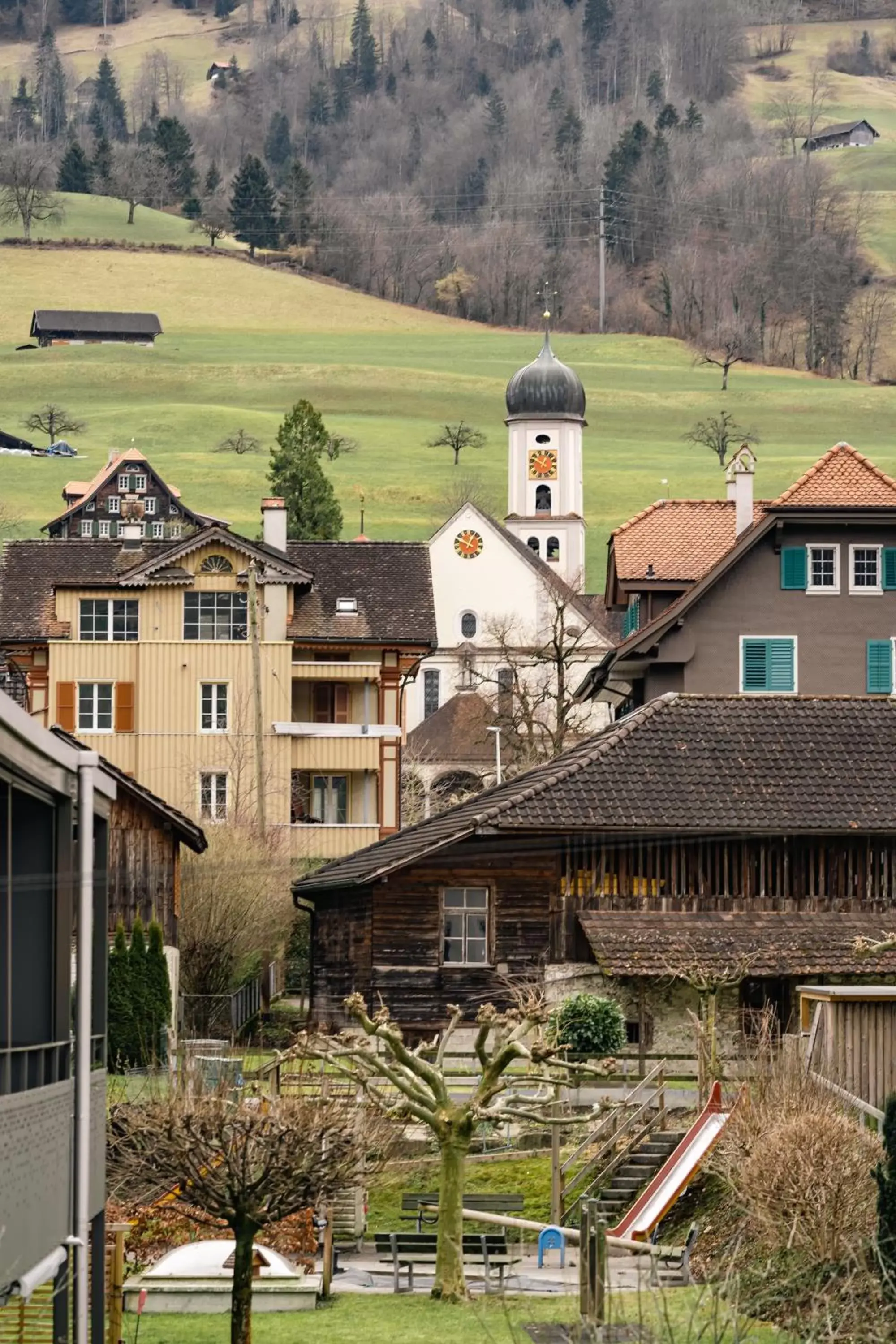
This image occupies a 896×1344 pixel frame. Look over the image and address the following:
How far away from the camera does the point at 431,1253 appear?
2681 centimetres

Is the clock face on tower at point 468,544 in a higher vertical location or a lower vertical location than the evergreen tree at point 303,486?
lower

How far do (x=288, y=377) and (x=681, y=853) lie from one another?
150692mm

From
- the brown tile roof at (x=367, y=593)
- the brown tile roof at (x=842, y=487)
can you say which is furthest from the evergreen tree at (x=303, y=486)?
the brown tile roof at (x=842, y=487)

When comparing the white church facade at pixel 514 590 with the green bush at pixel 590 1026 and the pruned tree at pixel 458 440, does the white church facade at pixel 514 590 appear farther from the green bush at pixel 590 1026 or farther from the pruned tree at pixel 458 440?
the green bush at pixel 590 1026

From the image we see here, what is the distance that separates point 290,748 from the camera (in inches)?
2304

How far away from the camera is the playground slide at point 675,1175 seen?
27734mm

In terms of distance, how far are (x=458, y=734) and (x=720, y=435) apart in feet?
226

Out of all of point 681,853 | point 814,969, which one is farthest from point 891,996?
point 681,853

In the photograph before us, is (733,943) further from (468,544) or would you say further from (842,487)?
(468,544)

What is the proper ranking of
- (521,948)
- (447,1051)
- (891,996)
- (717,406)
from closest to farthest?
(891,996)
(447,1051)
(521,948)
(717,406)

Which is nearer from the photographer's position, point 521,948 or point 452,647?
point 521,948

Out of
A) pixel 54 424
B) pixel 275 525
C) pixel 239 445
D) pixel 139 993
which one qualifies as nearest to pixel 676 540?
pixel 275 525

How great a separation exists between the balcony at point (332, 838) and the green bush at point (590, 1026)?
20506mm

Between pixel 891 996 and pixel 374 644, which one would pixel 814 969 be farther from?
pixel 374 644
